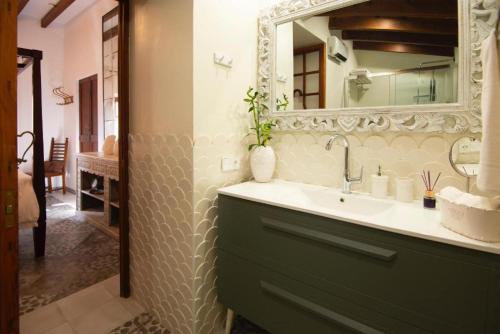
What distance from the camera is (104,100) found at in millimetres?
4492

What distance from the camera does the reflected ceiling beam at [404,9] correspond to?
50.8 inches

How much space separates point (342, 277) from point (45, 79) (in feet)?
21.2

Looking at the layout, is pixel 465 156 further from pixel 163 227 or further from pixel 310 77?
pixel 163 227

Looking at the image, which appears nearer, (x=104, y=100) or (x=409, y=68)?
(x=409, y=68)

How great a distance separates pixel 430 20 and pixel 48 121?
6.45 m

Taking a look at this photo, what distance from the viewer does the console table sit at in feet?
10.8

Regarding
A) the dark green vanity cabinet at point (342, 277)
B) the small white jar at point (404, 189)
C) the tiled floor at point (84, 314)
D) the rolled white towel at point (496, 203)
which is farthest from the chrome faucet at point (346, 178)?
the tiled floor at point (84, 314)

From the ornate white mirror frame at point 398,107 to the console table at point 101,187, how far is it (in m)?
1.95

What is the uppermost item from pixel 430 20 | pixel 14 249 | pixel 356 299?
pixel 430 20

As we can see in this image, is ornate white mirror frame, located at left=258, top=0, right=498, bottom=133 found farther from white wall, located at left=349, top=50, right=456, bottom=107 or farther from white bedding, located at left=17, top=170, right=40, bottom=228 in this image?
white bedding, located at left=17, top=170, right=40, bottom=228

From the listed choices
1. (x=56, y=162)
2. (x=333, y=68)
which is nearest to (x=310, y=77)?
(x=333, y=68)

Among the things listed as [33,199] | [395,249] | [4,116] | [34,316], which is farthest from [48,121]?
[395,249]

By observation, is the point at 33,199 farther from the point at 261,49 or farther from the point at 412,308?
the point at 412,308

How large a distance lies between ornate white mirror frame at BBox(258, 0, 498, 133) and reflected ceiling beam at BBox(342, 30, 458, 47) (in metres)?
0.06
